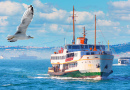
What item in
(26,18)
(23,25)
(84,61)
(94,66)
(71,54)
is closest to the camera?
(26,18)

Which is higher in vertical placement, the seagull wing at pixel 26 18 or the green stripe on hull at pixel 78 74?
the seagull wing at pixel 26 18

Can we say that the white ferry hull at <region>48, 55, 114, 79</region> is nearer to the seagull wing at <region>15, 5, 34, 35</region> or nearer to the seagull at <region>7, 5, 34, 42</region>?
the seagull at <region>7, 5, 34, 42</region>

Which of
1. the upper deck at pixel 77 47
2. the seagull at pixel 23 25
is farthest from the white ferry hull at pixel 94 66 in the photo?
the seagull at pixel 23 25

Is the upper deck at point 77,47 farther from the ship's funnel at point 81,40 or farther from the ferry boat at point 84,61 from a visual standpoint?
the ship's funnel at point 81,40

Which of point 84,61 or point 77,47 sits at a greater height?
point 77,47

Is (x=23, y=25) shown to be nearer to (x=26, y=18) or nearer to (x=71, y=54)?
(x=26, y=18)

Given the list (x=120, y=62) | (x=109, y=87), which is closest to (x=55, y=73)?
(x=109, y=87)

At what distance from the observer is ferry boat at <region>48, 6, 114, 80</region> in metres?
48.0

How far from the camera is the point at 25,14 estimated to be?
659 inches

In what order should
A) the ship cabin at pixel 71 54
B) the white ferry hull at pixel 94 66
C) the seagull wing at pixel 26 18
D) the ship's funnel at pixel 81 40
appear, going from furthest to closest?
the ship's funnel at pixel 81 40 → the ship cabin at pixel 71 54 → the white ferry hull at pixel 94 66 → the seagull wing at pixel 26 18

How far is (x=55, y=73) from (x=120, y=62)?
111875mm

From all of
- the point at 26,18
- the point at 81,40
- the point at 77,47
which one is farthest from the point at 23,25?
the point at 81,40

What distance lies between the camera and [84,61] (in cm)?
4847

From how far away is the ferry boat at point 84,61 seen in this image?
4797cm
